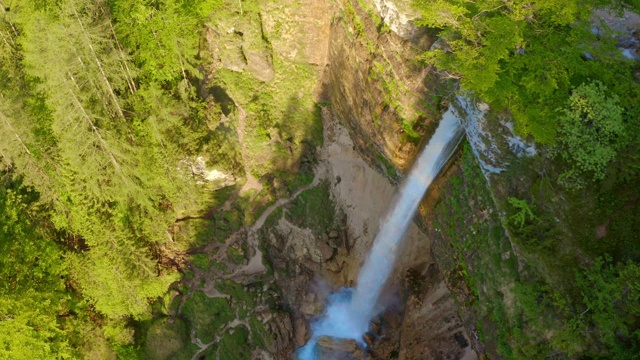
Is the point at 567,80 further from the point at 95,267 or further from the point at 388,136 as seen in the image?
the point at 95,267

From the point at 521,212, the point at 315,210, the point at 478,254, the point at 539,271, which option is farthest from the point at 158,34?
the point at 539,271

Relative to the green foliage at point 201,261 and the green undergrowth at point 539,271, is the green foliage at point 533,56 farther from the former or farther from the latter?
the green foliage at point 201,261

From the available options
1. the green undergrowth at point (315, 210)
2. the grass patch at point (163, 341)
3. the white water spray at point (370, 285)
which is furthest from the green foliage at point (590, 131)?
the grass patch at point (163, 341)

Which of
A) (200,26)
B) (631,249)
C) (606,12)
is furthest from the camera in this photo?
(200,26)

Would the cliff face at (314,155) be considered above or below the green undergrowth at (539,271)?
above

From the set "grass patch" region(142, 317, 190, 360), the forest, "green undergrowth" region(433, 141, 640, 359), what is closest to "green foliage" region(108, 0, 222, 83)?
the forest

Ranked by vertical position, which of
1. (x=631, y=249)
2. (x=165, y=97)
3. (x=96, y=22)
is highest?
(x=96, y=22)

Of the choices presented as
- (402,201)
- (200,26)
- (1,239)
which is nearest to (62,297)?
(1,239)
